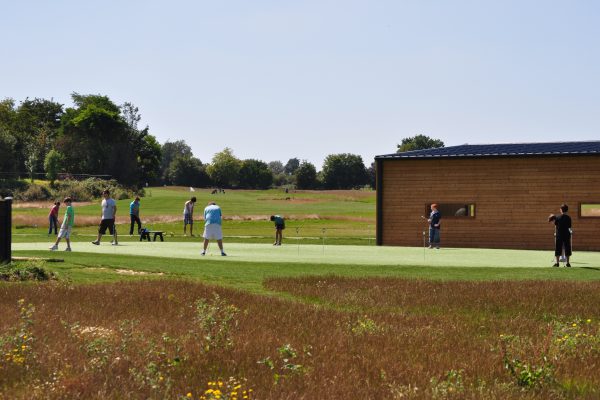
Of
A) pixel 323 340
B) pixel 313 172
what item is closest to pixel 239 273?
pixel 323 340

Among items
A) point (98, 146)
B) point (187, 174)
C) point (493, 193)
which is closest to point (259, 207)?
point (98, 146)

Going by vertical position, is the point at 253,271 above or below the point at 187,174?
below

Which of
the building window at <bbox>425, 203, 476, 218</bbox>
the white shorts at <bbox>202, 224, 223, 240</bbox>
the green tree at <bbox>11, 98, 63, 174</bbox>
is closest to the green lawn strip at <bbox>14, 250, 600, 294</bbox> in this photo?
the white shorts at <bbox>202, 224, 223, 240</bbox>

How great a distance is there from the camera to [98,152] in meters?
130

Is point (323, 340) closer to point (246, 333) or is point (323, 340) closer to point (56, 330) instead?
point (246, 333)

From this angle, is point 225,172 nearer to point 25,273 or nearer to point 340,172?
point 340,172

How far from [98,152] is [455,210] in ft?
315

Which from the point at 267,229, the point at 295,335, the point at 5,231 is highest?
the point at 5,231

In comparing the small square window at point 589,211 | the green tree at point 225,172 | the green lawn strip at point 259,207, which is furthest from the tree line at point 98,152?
the small square window at point 589,211

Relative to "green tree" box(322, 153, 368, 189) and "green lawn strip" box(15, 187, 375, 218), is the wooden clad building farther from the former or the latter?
"green tree" box(322, 153, 368, 189)

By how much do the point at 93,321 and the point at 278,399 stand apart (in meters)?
5.05

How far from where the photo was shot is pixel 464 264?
26.0m

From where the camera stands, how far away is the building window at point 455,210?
127 feet

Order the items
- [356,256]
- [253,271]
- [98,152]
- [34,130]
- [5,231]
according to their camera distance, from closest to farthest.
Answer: [5,231]
[253,271]
[356,256]
[98,152]
[34,130]
